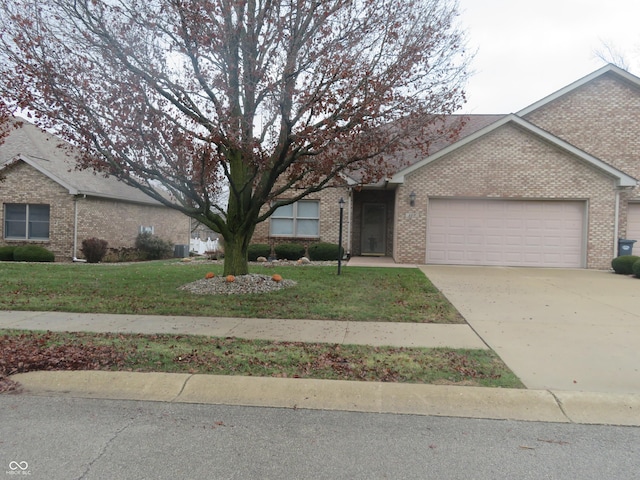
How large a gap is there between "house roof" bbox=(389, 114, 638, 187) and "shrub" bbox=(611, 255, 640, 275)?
2630 millimetres

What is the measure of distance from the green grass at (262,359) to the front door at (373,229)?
45.7 feet

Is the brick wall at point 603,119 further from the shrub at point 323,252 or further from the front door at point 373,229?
the shrub at point 323,252

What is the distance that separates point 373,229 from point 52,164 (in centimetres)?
1416

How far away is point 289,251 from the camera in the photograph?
17.6 m

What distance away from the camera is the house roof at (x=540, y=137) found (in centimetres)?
1521

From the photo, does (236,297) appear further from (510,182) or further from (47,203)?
(47,203)

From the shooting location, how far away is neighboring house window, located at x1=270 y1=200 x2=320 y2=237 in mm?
18602

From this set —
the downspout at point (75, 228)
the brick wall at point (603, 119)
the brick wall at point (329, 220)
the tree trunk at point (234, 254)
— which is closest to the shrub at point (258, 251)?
the brick wall at point (329, 220)

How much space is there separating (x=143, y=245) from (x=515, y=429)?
69.1 feet

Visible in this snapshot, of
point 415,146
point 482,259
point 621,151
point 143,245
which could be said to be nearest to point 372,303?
point 415,146

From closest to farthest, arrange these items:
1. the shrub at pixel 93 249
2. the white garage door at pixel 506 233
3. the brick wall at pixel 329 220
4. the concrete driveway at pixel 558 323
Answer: the concrete driveway at pixel 558 323 → the white garage door at pixel 506 233 → the brick wall at pixel 329 220 → the shrub at pixel 93 249

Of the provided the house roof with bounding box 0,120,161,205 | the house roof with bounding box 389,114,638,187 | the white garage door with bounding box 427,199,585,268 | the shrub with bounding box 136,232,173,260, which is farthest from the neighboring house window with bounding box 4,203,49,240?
the white garage door with bounding box 427,199,585,268

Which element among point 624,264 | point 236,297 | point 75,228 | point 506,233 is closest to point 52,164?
point 75,228

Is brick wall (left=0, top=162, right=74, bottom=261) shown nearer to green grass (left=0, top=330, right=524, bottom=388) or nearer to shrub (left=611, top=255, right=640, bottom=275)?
green grass (left=0, top=330, right=524, bottom=388)
